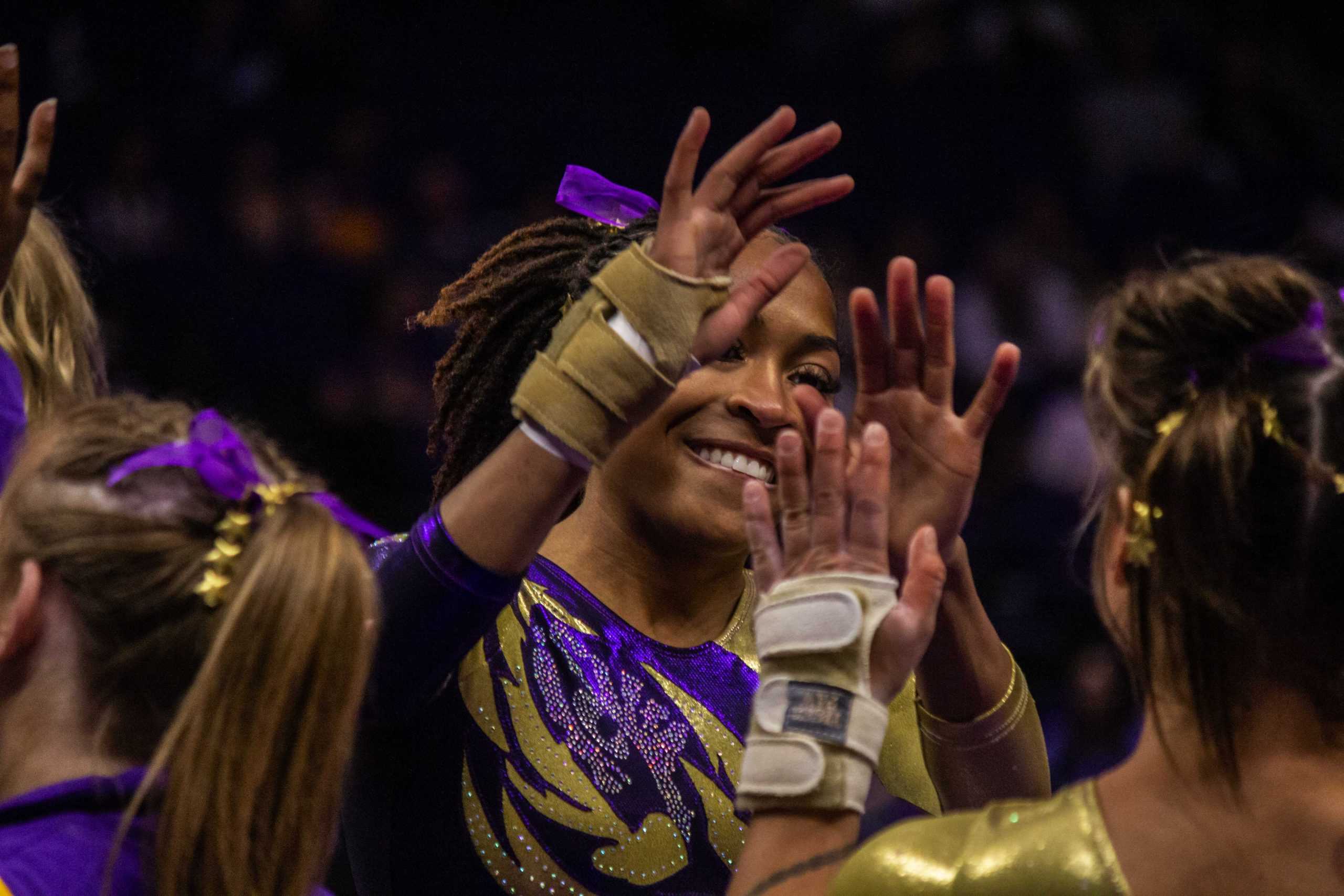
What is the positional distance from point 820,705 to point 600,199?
0.99m

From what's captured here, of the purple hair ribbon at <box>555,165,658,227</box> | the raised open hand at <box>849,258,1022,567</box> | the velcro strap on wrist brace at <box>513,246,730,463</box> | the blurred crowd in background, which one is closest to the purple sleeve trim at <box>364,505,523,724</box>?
the velcro strap on wrist brace at <box>513,246,730,463</box>

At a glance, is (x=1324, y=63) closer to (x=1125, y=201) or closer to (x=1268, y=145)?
(x=1268, y=145)

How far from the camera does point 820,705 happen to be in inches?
49.0

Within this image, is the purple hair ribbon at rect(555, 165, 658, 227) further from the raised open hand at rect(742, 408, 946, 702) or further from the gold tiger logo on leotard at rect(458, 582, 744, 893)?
the raised open hand at rect(742, 408, 946, 702)

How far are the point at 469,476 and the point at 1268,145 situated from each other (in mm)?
4189

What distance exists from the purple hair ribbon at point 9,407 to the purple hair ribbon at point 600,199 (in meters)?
0.72

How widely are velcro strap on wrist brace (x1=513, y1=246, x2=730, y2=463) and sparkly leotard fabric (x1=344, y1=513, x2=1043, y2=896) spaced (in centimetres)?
21

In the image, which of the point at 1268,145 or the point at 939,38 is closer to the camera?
the point at 1268,145

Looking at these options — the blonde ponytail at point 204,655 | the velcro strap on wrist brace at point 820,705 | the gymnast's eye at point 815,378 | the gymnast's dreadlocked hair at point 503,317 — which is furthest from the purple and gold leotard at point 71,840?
the gymnast's eye at point 815,378

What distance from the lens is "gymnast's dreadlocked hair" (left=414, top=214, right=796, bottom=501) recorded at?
6.62 ft

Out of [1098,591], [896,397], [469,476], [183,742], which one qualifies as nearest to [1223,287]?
[1098,591]

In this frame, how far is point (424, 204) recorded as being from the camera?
15.3ft

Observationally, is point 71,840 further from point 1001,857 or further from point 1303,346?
point 1303,346

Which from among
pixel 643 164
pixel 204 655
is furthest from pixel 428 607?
pixel 643 164
